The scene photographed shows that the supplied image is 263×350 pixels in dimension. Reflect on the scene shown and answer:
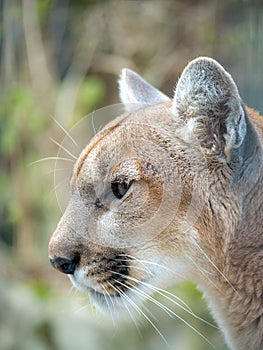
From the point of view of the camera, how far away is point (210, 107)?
2861mm

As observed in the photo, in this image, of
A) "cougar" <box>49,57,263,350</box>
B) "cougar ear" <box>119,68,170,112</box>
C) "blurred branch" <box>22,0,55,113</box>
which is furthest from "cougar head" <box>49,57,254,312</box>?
"blurred branch" <box>22,0,55,113</box>

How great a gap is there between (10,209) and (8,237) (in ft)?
1.58

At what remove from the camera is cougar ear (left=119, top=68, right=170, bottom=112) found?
359 centimetres

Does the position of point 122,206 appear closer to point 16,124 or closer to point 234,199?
point 234,199

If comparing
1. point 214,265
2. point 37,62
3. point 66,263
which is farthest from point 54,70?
point 214,265

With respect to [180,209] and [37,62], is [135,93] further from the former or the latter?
[37,62]

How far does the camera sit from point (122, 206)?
9.73 feet

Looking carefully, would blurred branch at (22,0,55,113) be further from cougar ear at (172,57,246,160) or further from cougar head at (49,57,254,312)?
cougar ear at (172,57,246,160)

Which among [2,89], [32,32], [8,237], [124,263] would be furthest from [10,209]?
[124,263]

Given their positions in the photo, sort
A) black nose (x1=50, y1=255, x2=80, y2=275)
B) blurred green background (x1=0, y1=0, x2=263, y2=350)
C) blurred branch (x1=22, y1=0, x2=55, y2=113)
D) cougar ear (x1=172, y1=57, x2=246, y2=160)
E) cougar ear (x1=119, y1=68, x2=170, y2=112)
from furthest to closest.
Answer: blurred branch (x1=22, y1=0, x2=55, y2=113), blurred green background (x1=0, y1=0, x2=263, y2=350), cougar ear (x1=119, y1=68, x2=170, y2=112), black nose (x1=50, y1=255, x2=80, y2=275), cougar ear (x1=172, y1=57, x2=246, y2=160)

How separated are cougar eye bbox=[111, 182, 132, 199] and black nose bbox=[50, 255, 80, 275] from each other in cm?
29

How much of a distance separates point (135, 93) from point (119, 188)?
0.80m

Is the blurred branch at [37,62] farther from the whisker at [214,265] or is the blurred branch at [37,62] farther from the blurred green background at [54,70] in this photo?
the whisker at [214,265]

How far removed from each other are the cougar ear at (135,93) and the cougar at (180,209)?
452mm
